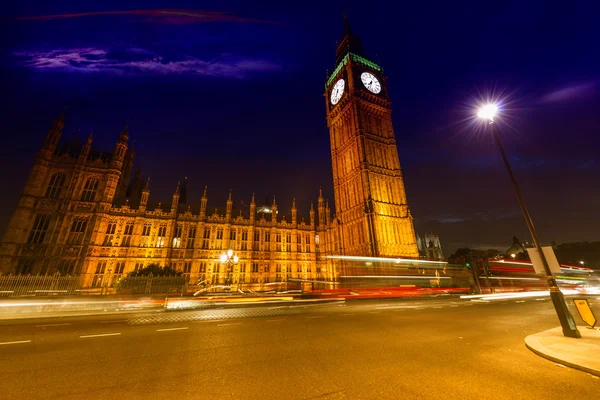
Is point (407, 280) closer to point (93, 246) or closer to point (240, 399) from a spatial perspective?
point (240, 399)

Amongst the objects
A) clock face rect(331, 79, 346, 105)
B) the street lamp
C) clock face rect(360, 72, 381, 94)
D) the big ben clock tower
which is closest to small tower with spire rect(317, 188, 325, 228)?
the big ben clock tower

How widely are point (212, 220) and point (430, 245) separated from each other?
89.6 meters

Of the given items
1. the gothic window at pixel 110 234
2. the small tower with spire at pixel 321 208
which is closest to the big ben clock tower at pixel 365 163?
the small tower with spire at pixel 321 208

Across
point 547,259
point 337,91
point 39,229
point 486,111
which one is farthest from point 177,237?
point 337,91

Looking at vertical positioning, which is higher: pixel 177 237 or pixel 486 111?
pixel 177 237

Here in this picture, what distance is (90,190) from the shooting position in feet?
122

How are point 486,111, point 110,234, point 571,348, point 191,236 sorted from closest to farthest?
1. point 571,348
2. point 486,111
3. point 110,234
4. point 191,236

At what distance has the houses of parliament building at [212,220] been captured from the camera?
108 feet

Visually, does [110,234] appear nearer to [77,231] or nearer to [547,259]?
[77,231]

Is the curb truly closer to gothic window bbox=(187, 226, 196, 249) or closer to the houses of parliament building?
the houses of parliament building

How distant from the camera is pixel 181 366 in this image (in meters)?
4.98

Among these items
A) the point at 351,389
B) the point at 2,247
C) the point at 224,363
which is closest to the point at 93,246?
the point at 2,247

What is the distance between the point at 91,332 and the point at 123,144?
41444 millimetres

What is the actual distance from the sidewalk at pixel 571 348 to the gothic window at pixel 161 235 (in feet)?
140
